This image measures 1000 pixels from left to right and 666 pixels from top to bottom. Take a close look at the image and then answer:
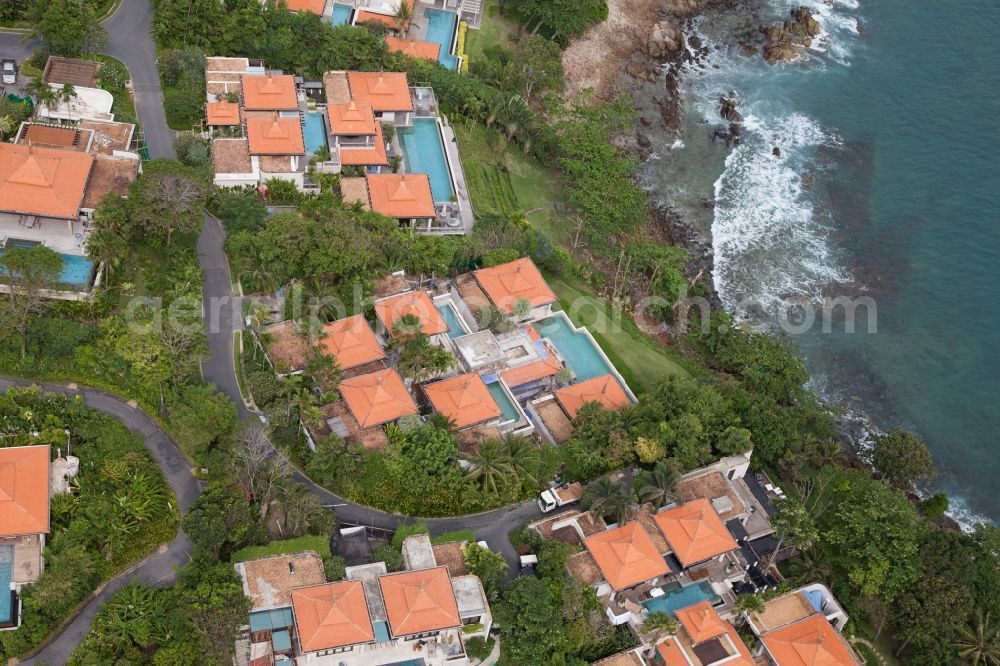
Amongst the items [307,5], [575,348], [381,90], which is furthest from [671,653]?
[307,5]

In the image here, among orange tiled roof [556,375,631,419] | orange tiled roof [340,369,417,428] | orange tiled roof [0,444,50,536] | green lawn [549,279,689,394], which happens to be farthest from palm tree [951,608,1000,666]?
orange tiled roof [0,444,50,536]

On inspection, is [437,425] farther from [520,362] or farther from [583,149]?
[583,149]

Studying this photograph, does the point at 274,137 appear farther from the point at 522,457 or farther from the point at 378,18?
the point at 522,457

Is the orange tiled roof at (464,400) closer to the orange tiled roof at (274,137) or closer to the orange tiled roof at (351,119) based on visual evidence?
the orange tiled roof at (274,137)

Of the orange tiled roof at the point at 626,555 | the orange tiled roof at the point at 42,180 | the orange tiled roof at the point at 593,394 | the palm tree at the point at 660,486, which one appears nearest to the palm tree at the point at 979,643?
the orange tiled roof at the point at 626,555

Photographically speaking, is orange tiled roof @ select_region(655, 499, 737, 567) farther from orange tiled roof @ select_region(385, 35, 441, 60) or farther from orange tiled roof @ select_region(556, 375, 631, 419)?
orange tiled roof @ select_region(385, 35, 441, 60)
